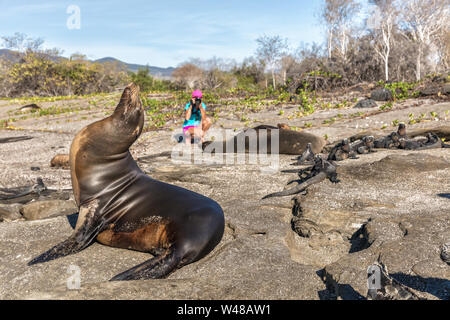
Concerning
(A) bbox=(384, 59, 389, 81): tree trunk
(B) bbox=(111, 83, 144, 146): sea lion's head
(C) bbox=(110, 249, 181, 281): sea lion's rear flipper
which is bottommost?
(C) bbox=(110, 249, 181, 281): sea lion's rear flipper

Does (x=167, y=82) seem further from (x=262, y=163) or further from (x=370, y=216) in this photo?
(x=370, y=216)

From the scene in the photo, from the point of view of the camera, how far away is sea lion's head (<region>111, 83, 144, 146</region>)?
351 cm

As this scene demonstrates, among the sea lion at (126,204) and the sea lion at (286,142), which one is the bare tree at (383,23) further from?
the sea lion at (126,204)

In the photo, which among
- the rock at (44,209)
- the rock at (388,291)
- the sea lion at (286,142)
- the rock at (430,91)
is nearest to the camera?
the rock at (388,291)

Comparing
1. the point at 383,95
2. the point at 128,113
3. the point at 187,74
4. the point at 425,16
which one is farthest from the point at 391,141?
the point at 187,74

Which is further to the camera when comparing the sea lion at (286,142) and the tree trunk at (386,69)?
the tree trunk at (386,69)

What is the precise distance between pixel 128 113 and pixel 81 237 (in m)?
1.08

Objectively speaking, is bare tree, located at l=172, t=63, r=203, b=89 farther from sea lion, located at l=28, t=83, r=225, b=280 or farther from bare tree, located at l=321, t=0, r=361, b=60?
sea lion, located at l=28, t=83, r=225, b=280

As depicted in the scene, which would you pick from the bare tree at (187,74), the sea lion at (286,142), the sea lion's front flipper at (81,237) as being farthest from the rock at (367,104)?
the bare tree at (187,74)

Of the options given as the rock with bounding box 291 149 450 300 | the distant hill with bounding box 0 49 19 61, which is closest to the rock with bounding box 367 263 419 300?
the rock with bounding box 291 149 450 300

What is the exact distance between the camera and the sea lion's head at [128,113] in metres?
3.51

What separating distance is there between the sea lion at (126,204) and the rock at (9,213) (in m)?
1.68

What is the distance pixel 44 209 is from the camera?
4.74 m

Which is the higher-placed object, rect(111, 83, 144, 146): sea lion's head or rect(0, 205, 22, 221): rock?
rect(111, 83, 144, 146): sea lion's head
